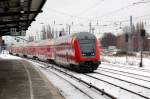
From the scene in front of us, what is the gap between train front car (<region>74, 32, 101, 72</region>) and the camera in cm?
3020

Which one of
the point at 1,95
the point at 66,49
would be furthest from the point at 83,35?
the point at 1,95

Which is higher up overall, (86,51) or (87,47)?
(87,47)

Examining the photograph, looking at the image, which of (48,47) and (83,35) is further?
(48,47)

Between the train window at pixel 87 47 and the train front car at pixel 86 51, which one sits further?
the train window at pixel 87 47

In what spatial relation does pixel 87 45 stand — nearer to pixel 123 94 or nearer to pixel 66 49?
pixel 66 49

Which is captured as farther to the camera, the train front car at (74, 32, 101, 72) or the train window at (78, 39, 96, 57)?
the train window at (78, 39, 96, 57)

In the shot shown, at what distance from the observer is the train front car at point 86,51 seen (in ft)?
99.1

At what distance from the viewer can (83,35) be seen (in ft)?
102

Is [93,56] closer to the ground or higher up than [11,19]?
closer to the ground

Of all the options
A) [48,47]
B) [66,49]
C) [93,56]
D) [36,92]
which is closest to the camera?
[36,92]

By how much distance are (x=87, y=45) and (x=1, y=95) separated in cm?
1487

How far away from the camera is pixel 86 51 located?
3052 centimetres

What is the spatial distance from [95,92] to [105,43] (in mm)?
126929

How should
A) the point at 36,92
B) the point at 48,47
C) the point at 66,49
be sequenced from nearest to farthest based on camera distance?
the point at 36,92
the point at 66,49
the point at 48,47
